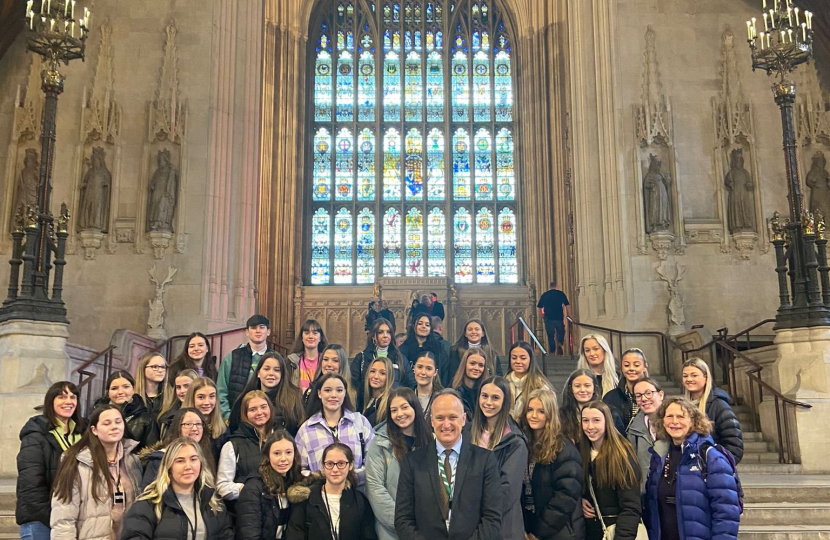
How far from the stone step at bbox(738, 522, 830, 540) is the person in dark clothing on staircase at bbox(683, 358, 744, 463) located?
1.26 metres

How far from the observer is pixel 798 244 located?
965cm

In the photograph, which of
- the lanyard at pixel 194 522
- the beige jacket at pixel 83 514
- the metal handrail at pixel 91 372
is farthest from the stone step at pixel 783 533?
the metal handrail at pixel 91 372

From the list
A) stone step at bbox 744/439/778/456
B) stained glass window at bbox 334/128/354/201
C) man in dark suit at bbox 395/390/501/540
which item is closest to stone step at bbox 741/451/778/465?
stone step at bbox 744/439/778/456

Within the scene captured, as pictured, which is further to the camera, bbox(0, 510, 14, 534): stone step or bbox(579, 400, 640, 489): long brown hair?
bbox(0, 510, 14, 534): stone step

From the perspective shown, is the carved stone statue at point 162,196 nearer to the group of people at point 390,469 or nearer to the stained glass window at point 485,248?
the group of people at point 390,469

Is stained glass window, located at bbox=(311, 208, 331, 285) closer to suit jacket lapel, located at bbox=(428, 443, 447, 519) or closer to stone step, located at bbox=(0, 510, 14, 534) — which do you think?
stone step, located at bbox=(0, 510, 14, 534)

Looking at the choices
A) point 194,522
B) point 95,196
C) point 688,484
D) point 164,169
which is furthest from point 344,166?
point 688,484

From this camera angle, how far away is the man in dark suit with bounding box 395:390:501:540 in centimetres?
415

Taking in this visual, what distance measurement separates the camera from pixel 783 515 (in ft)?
22.8

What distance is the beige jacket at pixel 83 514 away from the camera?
4.46 metres

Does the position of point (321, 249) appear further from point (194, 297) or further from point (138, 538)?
point (138, 538)

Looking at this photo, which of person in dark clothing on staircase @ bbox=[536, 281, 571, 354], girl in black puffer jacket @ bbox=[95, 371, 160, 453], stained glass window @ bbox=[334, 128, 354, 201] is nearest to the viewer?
girl in black puffer jacket @ bbox=[95, 371, 160, 453]

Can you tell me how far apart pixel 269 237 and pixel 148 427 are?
652 inches

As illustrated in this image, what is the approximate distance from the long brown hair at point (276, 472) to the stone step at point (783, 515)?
4.08m
